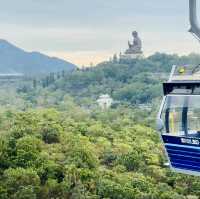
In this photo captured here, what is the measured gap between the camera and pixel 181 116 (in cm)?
1010

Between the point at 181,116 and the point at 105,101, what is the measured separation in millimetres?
90837

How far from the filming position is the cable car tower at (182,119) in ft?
31.7

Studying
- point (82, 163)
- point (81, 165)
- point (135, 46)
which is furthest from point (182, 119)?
point (135, 46)

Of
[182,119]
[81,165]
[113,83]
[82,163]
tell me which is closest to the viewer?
[182,119]

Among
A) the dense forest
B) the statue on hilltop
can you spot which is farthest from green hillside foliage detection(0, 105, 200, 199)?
the statue on hilltop

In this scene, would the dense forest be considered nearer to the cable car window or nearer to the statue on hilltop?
the cable car window

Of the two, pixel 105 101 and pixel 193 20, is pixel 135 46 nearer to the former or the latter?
pixel 105 101

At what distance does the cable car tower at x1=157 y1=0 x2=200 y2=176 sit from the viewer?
9648 mm

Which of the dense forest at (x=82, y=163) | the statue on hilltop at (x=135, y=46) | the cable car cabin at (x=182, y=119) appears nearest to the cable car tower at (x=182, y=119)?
the cable car cabin at (x=182, y=119)

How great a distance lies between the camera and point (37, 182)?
31859mm

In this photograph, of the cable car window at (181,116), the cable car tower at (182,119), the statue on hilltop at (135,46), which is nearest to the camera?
the cable car tower at (182,119)

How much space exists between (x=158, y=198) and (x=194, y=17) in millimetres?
22511

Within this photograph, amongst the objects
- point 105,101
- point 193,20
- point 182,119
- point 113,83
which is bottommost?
point 105,101

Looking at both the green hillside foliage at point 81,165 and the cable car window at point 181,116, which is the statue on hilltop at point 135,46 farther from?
the cable car window at point 181,116
